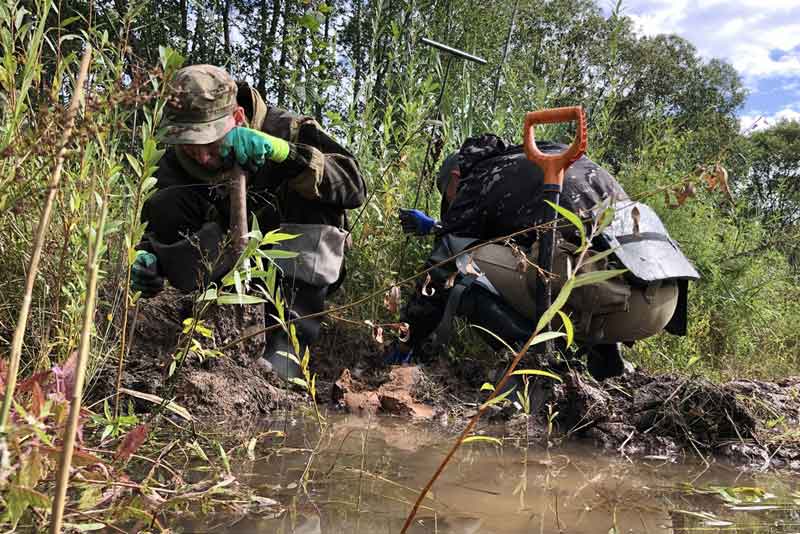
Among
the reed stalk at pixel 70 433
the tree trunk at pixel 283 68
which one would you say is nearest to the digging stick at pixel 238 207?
the tree trunk at pixel 283 68

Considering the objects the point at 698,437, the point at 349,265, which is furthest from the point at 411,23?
the point at 698,437

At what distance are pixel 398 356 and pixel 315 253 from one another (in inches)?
28.8

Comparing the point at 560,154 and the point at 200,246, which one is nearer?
the point at 560,154

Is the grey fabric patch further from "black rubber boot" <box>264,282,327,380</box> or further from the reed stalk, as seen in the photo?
the reed stalk

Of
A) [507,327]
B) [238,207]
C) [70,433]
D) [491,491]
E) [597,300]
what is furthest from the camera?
[507,327]

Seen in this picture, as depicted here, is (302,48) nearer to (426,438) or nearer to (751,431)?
(426,438)

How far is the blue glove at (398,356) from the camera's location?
3.45 metres

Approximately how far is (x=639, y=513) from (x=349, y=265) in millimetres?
2388

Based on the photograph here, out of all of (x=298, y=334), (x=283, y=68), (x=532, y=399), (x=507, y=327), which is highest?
(x=283, y=68)

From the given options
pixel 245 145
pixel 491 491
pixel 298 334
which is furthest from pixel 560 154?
pixel 491 491

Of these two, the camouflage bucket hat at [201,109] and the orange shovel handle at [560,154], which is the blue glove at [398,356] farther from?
the camouflage bucket hat at [201,109]

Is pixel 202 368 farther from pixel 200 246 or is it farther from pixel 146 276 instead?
pixel 200 246

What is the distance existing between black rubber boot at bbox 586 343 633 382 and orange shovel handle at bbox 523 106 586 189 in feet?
3.44

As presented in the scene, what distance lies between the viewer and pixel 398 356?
11.3ft
